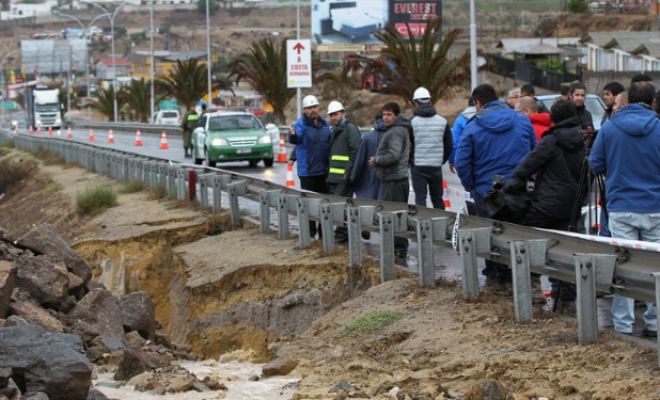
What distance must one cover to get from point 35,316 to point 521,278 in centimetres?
457

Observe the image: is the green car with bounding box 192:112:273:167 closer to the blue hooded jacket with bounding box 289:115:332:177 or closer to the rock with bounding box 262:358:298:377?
the blue hooded jacket with bounding box 289:115:332:177

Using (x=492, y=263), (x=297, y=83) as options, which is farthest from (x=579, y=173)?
(x=297, y=83)

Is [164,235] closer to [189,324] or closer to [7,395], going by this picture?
[189,324]

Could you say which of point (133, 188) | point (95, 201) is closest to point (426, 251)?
point (95, 201)

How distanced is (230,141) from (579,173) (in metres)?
21.5

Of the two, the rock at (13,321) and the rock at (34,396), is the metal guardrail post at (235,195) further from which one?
the rock at (34,396)

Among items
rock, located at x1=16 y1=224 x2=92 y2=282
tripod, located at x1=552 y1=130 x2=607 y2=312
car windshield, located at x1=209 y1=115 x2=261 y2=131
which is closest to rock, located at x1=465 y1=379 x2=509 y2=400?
tripod, located at x1=552 y1=130 x2=607 y2=312

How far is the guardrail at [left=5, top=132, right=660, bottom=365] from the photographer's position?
7672 millimetres

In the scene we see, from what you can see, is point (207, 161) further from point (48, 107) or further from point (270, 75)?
point (48, 107)

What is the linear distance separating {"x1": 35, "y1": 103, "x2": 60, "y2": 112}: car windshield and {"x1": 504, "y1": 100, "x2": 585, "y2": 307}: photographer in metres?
76.2

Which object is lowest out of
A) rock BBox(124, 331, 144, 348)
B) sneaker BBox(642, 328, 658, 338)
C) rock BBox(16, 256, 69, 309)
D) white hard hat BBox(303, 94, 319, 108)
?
rock BBox(124, 331, 144, 348)

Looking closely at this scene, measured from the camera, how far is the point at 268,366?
896cm

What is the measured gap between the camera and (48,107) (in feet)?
273

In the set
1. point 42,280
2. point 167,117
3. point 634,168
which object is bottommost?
point 167,117
